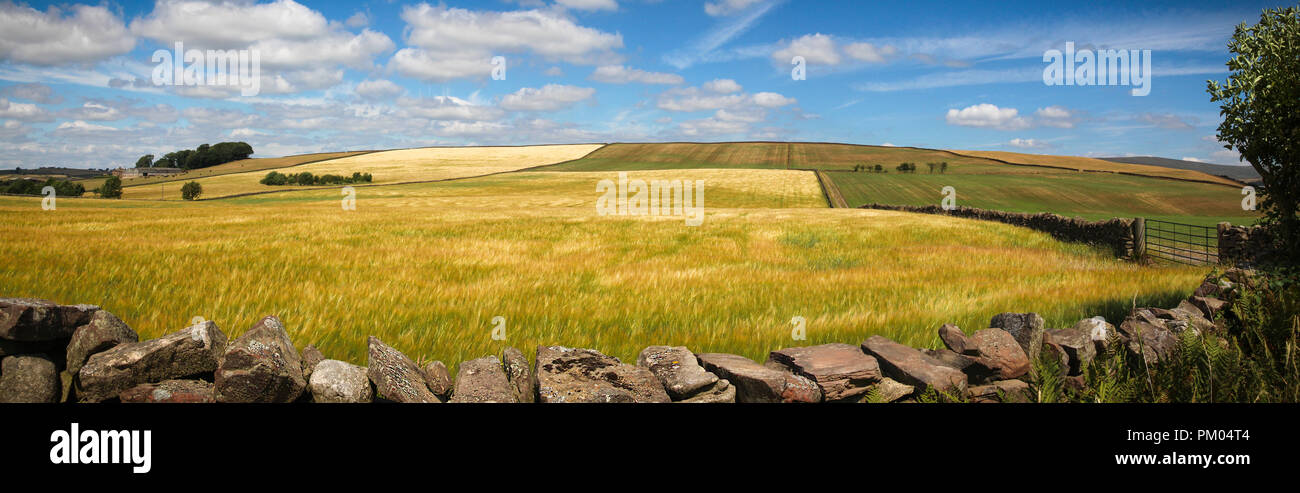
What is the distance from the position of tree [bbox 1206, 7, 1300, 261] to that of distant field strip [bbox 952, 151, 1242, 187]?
3820 inches

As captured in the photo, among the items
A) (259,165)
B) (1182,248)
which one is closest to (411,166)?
(259,165)

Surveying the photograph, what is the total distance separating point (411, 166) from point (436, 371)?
10565 centimetres

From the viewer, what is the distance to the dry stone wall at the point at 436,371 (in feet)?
10.6

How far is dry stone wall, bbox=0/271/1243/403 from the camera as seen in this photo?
323 centimetres

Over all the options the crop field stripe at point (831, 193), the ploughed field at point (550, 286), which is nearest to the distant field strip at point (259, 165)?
the crop field stripe at point (831, 193)

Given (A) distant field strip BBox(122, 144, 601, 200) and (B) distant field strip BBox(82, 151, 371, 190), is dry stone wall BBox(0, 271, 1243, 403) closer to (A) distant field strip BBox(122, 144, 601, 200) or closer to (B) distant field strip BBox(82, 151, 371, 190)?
(A) distant field strip BBox(122, 144, 601, 200)

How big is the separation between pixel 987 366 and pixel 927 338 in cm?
144

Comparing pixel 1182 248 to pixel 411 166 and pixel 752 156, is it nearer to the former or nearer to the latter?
pixel 752 156

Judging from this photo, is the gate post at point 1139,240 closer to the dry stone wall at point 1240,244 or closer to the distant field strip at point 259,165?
the dry stone wall at point 1240,244

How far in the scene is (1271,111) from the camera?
516cm

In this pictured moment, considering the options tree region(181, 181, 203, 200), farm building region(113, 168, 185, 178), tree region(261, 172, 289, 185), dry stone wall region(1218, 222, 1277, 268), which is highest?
farm building region(113, 168, 185, 178)

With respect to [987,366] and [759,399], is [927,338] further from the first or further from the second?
[759,399]

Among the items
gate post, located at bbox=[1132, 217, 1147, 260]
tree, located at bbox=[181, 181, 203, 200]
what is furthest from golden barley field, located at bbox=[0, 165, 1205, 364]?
tree, located at bbox=[181, 181, 203, 200]
